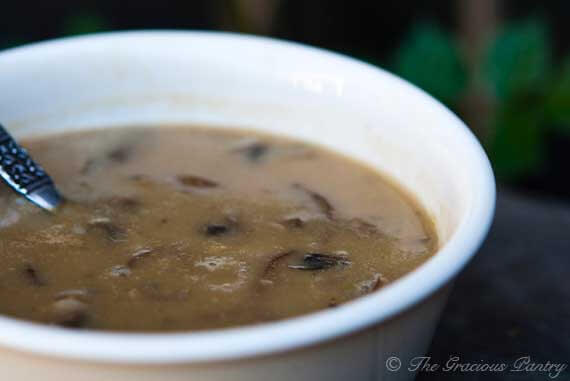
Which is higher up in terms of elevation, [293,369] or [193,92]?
[193,92]

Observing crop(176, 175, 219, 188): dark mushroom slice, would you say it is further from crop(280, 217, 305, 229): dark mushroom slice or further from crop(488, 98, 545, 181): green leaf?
crop(488, 98, 545, 181): green leaf

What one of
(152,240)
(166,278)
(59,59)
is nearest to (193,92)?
(59,59)

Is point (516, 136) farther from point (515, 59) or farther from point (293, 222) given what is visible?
point (293, 222)

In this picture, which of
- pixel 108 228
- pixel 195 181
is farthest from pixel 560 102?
pixel 108 228

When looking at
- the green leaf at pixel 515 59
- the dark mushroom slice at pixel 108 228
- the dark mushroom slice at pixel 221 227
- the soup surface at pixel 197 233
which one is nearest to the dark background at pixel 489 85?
the green leaf at pixel 515 59

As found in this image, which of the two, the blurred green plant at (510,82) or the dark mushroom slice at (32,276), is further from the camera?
the blurred green plant at (510,82)

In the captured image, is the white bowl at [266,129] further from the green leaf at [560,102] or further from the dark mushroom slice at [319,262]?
the green leaf at [560,102]

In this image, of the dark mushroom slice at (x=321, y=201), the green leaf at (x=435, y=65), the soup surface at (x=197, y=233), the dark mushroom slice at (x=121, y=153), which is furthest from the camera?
the green leaf at (x=435, y=65)

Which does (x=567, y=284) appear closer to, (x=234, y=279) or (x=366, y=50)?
(x=234, y=279)
